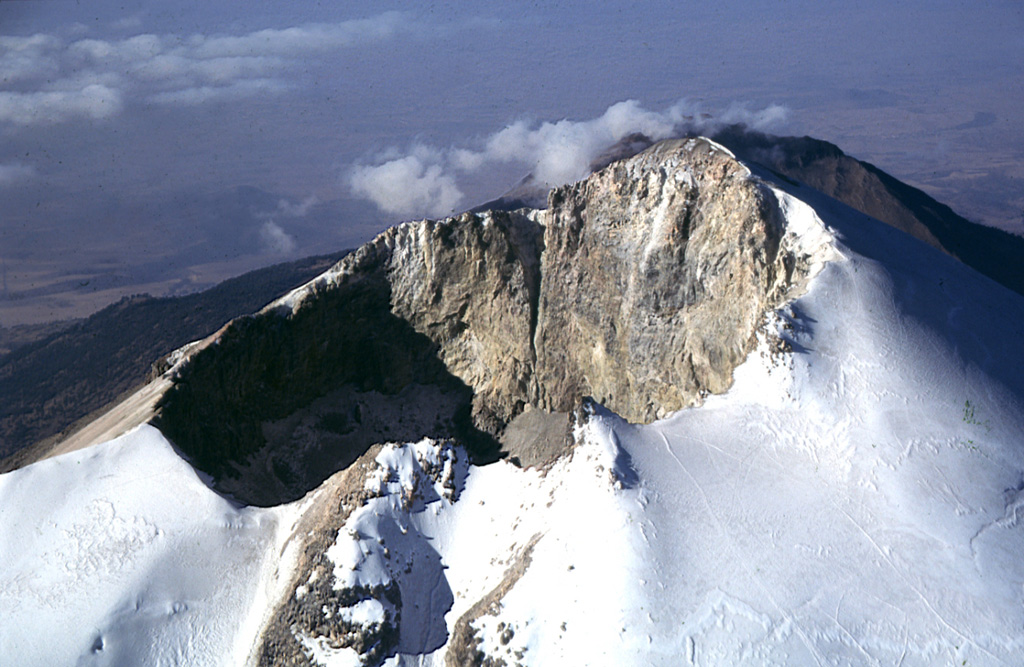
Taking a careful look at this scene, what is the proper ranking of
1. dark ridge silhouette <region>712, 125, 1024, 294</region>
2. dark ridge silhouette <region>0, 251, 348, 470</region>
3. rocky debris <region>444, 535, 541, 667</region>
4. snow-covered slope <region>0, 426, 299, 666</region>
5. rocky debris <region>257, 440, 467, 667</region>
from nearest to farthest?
rocky debris <region>444, 535, 541, 667</region> < rocky debris <region>257, 440, 467, 667</region> < snow-covered slope <region>0, 426, 299, 666</region> < dark ridge silhouette <region>712, 125, 1024, 294</region> < dark ridge silhouette <region>0, 251, 348, 470</region>

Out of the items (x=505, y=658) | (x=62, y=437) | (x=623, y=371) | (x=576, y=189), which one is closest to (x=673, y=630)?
(x=505, y=658)

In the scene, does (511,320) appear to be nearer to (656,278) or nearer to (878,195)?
(656,278)

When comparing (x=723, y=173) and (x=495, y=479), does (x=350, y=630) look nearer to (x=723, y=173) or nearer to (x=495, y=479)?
(x=495, y=479)

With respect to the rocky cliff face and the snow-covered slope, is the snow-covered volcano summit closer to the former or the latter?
the snow-covered slope

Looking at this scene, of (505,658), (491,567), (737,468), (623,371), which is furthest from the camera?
(623,371)

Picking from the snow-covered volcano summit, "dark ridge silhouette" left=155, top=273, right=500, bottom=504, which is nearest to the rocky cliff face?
"dark ridge silhouette" left=155, top=273, right=500, bottom=504

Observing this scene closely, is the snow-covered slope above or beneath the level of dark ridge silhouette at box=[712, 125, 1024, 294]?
above

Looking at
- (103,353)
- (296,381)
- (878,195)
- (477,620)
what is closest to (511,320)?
(296,381)
